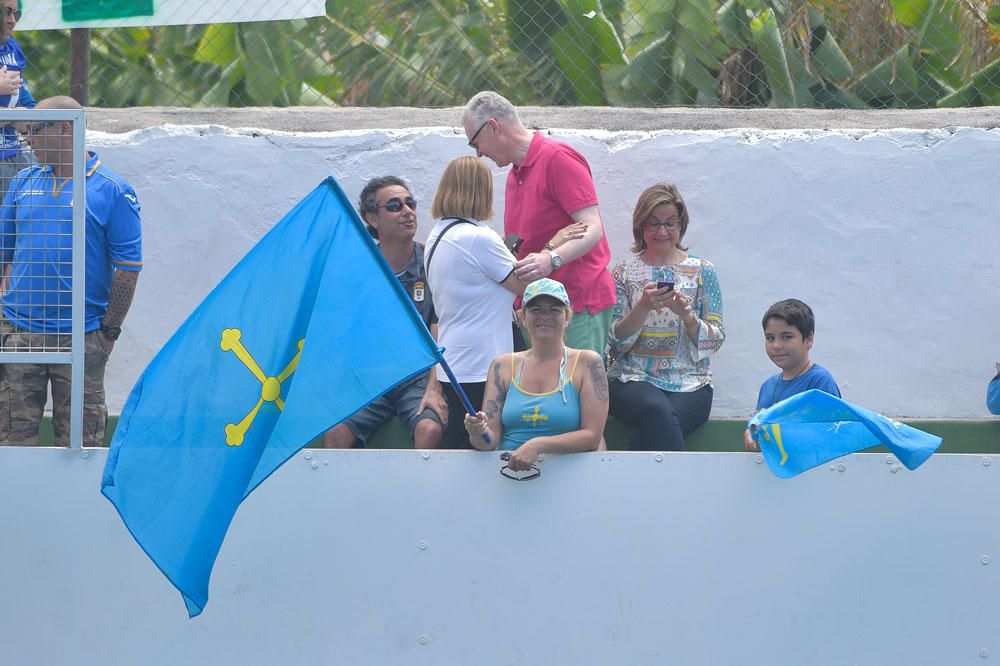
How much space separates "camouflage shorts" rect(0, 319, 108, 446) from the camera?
5395 mm

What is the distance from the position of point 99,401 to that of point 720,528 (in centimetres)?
243

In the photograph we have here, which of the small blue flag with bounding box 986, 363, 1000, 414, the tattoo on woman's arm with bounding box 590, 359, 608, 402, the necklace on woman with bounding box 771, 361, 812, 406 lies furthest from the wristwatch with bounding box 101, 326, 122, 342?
the small blue flag with bounding box 986, 363, 1000, 414

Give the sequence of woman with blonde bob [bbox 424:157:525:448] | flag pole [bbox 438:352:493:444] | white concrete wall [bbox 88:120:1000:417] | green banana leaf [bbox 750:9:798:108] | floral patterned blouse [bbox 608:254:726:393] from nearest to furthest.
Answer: flag pole [bbox 438:352:493:444]
woman with blonde bob [bbox 424:157:525:448]
floral patterned blouse [bbox 608:254:726:393]
white concrete wall [bbox 88:120:1000:417]
green banana leaf [bbox 750:9:798:108]

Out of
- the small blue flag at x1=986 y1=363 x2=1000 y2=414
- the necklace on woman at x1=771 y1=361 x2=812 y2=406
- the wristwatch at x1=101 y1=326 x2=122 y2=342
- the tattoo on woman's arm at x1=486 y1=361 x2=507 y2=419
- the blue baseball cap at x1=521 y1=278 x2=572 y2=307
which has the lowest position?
the wristwatch at x1=101 y1=326 x2=122 y2=342

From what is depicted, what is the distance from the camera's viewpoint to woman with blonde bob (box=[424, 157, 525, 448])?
5.28 m

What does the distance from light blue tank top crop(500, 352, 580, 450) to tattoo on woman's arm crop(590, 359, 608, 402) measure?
0.07m

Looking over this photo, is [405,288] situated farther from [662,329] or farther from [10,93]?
[10,93]

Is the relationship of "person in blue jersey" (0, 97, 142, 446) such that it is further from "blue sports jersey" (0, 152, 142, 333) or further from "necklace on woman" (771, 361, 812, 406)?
"necklace on woman" (771, 361, 812, 406)

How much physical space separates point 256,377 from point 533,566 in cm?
115

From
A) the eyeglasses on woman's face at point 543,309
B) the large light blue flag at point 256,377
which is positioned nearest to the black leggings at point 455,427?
the eyeglasses on woman's face at point 543,309

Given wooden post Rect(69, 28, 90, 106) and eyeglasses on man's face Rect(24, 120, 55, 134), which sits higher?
eyeglasses on man's face Rect(24, 120, 55, 134)

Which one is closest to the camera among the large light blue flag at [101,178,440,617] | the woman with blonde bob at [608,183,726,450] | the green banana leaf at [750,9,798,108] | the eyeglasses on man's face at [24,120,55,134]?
the large light blue flag at [101,178,440,617]

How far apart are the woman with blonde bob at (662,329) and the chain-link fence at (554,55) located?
180 centimetres

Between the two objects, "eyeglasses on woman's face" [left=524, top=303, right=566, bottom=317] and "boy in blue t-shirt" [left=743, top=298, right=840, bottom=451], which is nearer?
"eyeglasses on woman's face" [left=524, top=303, right=566, bottom=317]
